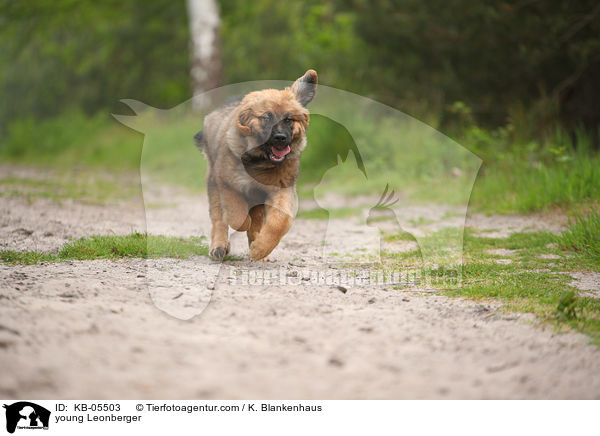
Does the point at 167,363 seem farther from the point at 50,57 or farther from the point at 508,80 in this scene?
the point at 50,57

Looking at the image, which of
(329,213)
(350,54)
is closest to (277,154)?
(329,213)

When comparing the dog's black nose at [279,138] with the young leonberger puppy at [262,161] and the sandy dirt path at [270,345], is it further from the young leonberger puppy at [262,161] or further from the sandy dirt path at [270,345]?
the sandy dirt path at [270,345]

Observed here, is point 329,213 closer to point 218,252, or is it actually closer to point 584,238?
point 218,252

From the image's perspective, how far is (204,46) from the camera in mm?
15250

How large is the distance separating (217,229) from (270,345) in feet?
7.33

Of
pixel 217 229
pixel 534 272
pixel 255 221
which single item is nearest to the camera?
pixel 534 272

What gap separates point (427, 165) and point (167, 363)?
714 centimetres

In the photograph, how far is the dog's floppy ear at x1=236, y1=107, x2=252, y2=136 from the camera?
4270mm
